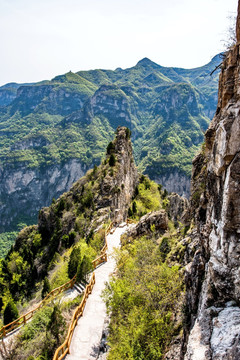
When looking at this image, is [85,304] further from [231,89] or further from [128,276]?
[231,89]

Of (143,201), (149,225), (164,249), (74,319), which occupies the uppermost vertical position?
(164,249)

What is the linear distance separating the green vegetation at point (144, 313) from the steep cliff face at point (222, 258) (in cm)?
280

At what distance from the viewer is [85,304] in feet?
56.2

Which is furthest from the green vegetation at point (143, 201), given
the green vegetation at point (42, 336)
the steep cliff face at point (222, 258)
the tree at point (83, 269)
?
the steep cliff face at point (222, 258)

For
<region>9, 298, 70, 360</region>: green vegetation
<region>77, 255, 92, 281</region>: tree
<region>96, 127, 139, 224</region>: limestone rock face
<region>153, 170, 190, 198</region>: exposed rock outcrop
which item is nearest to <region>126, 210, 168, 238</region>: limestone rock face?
<region>77, 255, 92, 281</region>: tree

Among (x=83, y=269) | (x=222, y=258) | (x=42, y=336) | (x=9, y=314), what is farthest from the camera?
(x=9, y=314)

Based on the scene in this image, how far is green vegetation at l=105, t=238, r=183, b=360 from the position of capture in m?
10.7

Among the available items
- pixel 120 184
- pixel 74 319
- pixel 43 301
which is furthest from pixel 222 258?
pixel 120 184

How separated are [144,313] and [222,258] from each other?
6.25 m

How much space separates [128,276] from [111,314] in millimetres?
2420

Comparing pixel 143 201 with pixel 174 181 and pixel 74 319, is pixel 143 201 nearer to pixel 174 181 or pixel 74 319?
pixel 74 319

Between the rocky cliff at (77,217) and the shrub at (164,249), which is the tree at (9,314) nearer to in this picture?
the rocky cliff at (77,217)

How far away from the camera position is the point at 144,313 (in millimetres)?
11633

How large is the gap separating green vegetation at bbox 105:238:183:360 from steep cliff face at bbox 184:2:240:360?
9.18 ft
